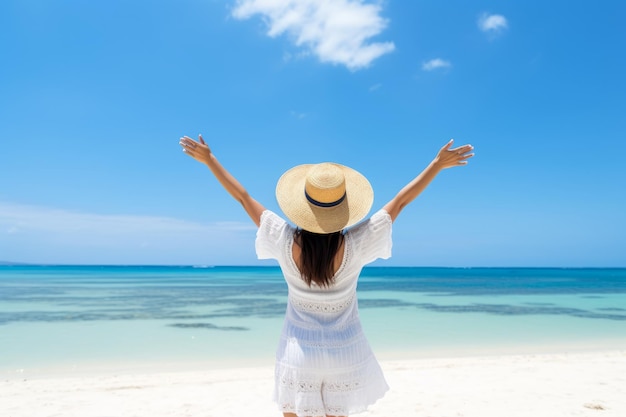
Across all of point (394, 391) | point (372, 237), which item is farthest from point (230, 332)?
point (372, 237)

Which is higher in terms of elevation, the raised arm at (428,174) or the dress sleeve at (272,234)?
the raised arm at (428,174)

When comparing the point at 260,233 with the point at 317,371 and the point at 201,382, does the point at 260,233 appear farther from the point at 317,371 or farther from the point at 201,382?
the point at 201,382

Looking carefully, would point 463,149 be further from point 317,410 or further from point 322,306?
point 317,410

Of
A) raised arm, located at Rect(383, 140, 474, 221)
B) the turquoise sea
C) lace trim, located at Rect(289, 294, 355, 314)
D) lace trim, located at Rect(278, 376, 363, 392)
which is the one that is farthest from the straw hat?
the turquoise sea

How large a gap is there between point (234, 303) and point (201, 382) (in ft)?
38.7

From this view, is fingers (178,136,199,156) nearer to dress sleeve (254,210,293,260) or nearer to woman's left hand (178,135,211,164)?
woman's left hand (178,135,211,164)

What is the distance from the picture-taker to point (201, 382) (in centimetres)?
626

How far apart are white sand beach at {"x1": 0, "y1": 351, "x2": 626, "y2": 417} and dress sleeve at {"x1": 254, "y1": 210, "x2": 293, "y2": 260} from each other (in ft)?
11.4

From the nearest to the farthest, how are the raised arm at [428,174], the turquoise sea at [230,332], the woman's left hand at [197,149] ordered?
the raised arm at [428,174] < the woman's left hand at [197,149] < the turquoise sea at [230,332]

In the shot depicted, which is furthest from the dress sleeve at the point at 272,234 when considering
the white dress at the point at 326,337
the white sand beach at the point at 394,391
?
the white sand beach at the point at 394,391

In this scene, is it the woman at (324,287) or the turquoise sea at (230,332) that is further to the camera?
the turquoise sea at (230,332)

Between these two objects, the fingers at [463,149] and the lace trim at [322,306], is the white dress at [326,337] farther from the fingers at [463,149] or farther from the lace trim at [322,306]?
the fingers at [463,149]

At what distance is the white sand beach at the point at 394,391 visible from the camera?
494 cm

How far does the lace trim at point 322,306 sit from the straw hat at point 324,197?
0.30m
